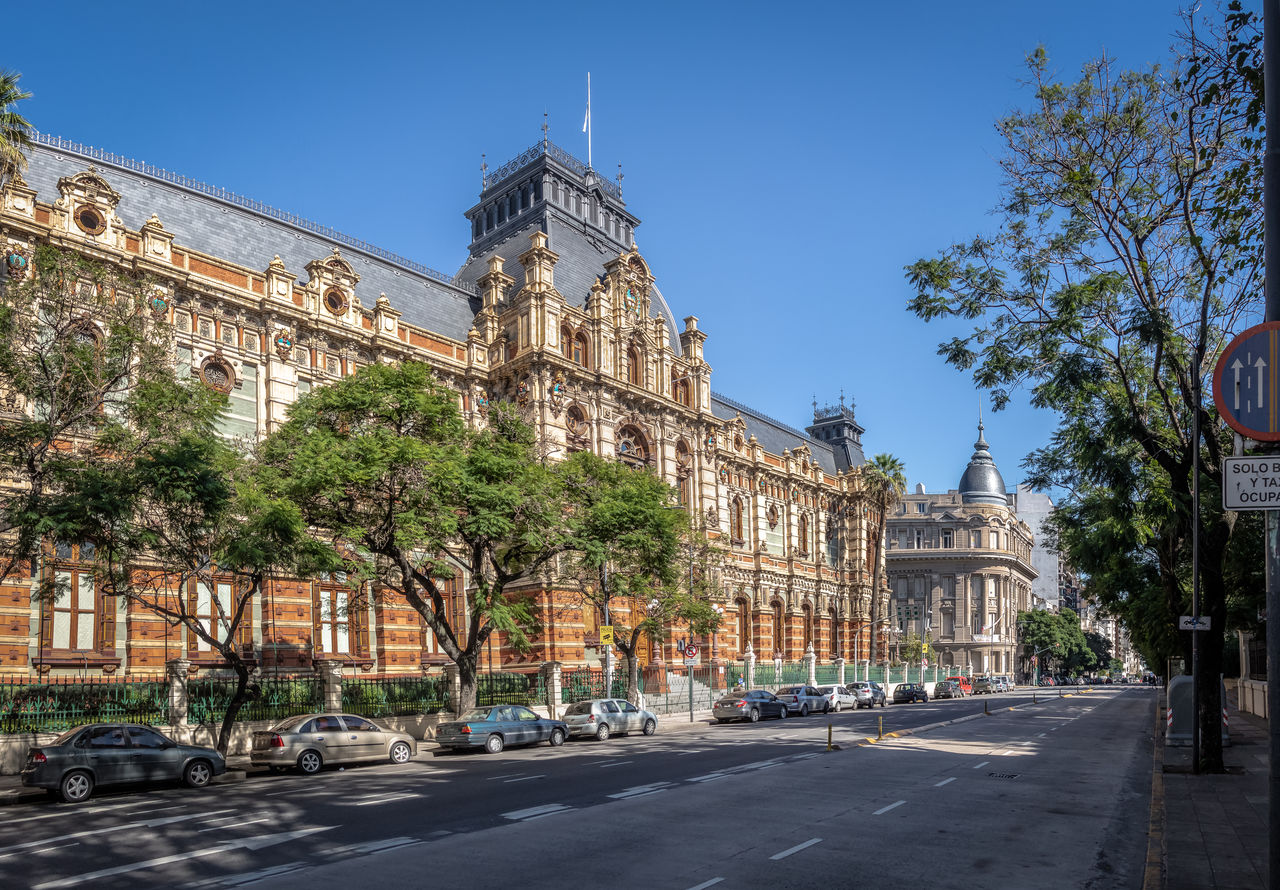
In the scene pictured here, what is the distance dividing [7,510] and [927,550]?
109612 mm

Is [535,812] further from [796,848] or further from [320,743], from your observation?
[320,743]

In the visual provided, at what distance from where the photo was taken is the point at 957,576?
119250 mm

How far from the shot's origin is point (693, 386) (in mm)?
56031

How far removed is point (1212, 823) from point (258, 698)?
919 inches

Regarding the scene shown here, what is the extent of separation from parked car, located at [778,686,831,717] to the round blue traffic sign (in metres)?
39.8

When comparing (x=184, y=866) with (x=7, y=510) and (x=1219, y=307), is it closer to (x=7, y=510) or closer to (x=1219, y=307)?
(x=7, y=510)

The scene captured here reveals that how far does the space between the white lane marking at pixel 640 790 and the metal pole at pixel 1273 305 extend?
37.1 ft

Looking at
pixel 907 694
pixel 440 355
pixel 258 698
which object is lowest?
pixel 907 694

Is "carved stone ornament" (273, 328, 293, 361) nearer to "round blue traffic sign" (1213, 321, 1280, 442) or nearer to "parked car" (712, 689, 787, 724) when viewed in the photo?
"parked car" (712, 689, 787, 724)

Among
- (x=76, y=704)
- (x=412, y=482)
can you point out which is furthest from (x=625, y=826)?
(x=76, y=704)

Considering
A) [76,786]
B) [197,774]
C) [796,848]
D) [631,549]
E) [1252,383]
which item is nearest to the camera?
[1252,383]

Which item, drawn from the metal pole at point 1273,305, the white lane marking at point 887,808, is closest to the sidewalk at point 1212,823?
the metal pole at point 1273,305

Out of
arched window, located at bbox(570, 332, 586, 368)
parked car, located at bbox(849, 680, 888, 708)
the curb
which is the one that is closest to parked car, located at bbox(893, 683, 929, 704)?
parked car, located at bbox(849, 680, 888, 708)

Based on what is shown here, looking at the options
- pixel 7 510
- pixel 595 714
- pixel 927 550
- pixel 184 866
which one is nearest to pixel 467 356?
pixel 595 714
